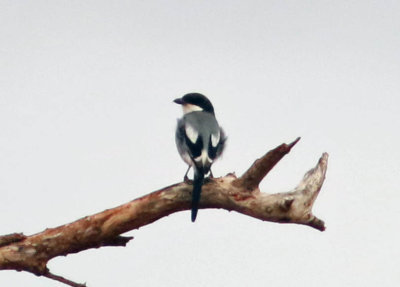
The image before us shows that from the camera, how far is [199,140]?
33.6 ft

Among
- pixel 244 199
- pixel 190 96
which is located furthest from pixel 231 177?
pixel 190 96

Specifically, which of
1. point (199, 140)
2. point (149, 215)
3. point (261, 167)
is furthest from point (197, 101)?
point (261, 167)

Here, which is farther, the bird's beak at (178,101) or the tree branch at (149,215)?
the bird's beak at (178,101)

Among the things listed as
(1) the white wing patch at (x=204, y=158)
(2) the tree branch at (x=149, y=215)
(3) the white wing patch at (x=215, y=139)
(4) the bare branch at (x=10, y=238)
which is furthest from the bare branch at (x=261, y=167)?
(4) the bare branch at (x=10, y=238)

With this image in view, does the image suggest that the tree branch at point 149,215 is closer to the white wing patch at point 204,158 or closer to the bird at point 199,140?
the bird at point 199,140

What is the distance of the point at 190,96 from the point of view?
12234mm

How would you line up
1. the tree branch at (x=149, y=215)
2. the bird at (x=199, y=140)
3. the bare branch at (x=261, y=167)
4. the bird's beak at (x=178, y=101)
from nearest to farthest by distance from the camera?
the bare branch at (x=261, y=167) → the tree branch at (x=149, y=215) → the bird at (x=199, y=140) → the bird's beak at (x=178, y=101)

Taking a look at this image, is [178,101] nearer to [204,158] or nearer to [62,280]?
[204,158]

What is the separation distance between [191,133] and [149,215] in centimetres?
185

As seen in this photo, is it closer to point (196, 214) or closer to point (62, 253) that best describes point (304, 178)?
point (196, 214)

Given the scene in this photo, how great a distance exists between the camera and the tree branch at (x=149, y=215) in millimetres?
8789

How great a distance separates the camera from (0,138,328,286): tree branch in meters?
8.79

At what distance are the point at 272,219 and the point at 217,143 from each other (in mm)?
1810

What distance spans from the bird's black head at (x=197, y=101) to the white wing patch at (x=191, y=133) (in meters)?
1.19
